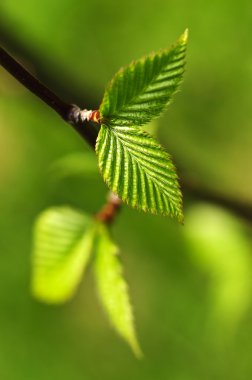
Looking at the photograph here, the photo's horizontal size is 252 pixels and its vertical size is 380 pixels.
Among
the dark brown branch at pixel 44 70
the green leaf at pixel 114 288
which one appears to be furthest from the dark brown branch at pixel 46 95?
the dark brown branch at pixel 44 70

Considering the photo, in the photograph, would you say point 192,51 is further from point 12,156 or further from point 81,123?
point 81,123

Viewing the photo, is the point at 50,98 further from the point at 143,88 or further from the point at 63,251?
the point at 63,251

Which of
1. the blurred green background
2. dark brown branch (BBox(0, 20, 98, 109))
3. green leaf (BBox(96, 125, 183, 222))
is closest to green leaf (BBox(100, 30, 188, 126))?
green leaf (BBox(96, 125, 183, 222))

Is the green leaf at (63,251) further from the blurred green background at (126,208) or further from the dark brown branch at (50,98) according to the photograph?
the blurred green background at (126,208)

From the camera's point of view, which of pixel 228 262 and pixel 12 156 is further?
pixel 12 156

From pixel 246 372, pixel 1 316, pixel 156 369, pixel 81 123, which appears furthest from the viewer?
pixel 1 316

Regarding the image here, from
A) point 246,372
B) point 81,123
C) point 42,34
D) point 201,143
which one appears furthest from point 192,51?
point 81,123

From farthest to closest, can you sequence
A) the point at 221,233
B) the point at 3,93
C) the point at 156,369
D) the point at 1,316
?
the point at 1,316 < the point at 156,369 < the point at 3,93 < the point at 221,233
